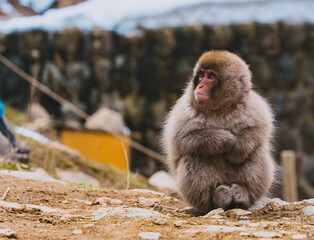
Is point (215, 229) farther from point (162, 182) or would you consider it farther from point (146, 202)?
point (162, 182)

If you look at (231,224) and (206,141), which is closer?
(231,224)

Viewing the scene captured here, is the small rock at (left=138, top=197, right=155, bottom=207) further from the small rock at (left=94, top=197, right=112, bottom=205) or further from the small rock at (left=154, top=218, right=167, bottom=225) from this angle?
the small rock at (left=154, top=218, right=167, bottom=225)

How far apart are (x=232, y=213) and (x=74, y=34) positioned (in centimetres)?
808

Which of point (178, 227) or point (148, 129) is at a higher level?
point (178, 227)

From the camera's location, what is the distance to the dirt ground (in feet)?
7.06

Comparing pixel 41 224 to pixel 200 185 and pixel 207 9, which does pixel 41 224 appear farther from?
pixel 207 9

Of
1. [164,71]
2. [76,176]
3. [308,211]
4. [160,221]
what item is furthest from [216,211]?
[164,71]

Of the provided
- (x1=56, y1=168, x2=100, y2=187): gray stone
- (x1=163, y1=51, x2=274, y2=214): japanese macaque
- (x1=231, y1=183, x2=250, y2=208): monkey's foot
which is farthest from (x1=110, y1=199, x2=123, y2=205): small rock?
(x1=56, y1=168, x2=100, y2=187): gray stone

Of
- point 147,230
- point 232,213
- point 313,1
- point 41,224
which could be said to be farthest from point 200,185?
point 313,1

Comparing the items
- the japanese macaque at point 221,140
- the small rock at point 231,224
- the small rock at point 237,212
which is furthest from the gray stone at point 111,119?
the small rock at point 231,224

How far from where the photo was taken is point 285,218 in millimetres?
2701

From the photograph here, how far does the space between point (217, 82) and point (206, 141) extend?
444 mm

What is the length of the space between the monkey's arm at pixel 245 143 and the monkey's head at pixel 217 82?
0.24 meters

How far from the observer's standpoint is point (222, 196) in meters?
3.04
